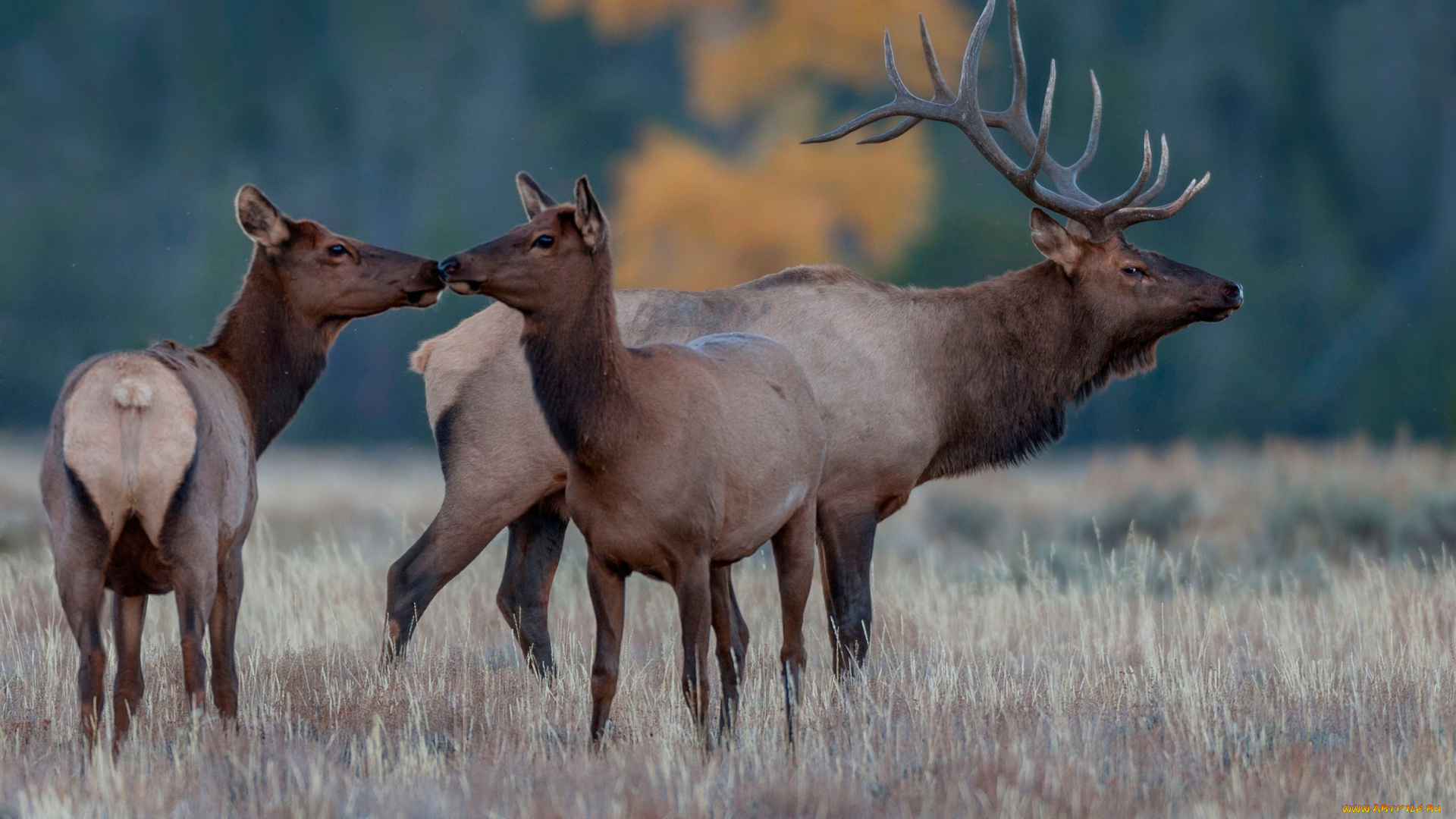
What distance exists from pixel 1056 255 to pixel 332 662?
13.7ft

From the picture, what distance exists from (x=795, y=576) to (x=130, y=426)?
99.2 inches

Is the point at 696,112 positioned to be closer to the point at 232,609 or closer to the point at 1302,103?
the point at 1302,103

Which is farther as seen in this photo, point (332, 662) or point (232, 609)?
point (332, 662)

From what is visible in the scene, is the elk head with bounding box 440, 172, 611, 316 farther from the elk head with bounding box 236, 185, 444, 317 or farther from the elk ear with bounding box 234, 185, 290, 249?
the elk ear with bounding box 234, 185, 290, 249

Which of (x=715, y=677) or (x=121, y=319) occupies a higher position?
(x=121, y=319)

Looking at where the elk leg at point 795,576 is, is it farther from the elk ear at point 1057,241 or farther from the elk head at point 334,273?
the elk ear at point 1057,241

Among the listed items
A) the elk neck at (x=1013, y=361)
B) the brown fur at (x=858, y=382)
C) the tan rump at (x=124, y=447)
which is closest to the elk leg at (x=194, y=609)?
the tan rump at (x=124, y=447)

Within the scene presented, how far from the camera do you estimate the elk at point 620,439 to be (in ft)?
17.9

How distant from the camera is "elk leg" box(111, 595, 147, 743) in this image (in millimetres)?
5383

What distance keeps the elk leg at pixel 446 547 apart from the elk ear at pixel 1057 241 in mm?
2902

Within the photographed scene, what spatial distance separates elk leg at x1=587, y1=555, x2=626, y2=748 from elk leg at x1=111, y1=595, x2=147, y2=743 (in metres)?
1.58

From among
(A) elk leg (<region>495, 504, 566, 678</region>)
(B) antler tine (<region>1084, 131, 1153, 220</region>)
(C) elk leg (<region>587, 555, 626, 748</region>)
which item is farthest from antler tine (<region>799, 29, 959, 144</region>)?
(C) elk leg (<region>587, 555, 626, 748</region>)

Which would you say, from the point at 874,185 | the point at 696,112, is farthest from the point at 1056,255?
the point at 696,112

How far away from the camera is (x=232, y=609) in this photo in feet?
19.3
